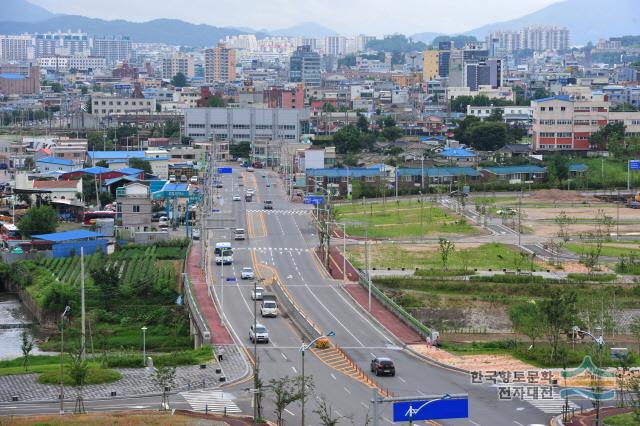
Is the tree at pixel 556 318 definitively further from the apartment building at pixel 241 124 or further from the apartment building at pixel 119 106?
the apartment building at pixel 119 106

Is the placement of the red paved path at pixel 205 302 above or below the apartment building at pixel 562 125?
below

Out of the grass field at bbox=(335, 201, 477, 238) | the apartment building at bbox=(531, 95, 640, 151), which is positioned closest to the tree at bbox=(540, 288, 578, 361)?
the grass field at bbox=(335, 201, 477, 238)

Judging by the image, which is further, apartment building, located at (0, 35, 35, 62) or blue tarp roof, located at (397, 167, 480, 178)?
apartment building, located at (0, 35, 35, 62)

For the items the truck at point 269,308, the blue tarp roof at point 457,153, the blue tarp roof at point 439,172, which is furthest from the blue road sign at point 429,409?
the blue tarp roof at point 457,153

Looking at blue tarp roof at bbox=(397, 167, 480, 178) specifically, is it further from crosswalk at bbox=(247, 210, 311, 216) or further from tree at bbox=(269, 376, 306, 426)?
tree at bbox=(269, 376, 306, 426)

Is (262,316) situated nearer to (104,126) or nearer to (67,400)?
(67,400)

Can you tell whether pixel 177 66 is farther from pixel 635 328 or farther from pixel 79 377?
pixel 79 377

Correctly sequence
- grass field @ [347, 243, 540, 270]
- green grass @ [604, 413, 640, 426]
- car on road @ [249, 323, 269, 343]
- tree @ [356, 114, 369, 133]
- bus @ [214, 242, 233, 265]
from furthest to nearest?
tree @ [356, 114, 369, 133] < grass field @ [347, 243, 540, 270] < bus @ [214, 242, 233, 265] < car on road @ [249, 323, 269, 343] < green grass @ [604, 413, 640, 426]
